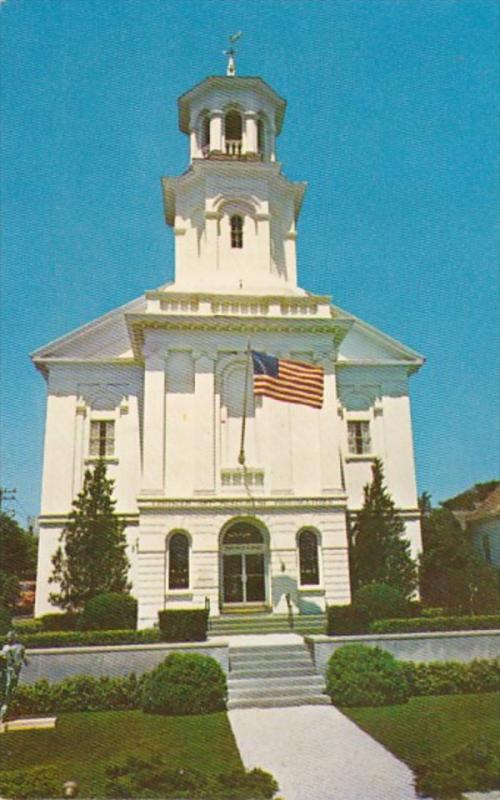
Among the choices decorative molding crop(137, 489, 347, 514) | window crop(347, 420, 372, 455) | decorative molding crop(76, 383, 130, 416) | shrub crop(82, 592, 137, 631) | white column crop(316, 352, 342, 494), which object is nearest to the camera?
shrub crop(82, 592, 137, 631)

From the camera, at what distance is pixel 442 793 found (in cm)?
998

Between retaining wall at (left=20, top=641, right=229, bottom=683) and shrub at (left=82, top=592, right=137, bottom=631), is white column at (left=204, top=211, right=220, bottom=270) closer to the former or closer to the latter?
shrub at (left=82, top=592, right=137, bottom=631)

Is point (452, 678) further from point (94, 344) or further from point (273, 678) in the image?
point (94, 344)

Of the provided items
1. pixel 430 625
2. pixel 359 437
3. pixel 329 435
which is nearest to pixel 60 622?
pixel 329 435

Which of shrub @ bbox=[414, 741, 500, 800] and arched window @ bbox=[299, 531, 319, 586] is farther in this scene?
arched window @ bbox=[299, 531, 319, 586]

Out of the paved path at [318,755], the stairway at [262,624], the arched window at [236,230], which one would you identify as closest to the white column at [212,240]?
the arched window at [236,230]

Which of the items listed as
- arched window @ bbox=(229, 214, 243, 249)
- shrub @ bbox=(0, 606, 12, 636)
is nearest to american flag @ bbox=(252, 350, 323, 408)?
arched window @ bbox=(229, 214, 243, 249)

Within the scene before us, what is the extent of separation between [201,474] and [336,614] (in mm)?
9005

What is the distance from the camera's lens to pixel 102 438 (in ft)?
103

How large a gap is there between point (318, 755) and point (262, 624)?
12.2 metres

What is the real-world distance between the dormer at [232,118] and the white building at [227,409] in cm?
9

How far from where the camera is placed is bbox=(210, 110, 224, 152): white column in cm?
3362

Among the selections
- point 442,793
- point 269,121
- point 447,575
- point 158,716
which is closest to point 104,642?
point 158,716

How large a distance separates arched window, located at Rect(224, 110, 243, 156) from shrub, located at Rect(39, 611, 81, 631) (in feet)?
74.4
